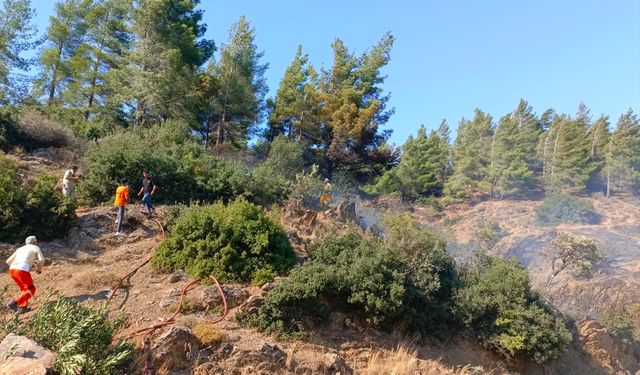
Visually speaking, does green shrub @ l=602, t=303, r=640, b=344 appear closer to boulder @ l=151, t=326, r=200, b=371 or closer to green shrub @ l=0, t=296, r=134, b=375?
boulder @ l=151, t=326, r=200, b=371

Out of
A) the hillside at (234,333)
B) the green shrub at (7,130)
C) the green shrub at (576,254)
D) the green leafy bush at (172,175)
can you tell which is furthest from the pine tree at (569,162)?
the green shrub at (7,130)

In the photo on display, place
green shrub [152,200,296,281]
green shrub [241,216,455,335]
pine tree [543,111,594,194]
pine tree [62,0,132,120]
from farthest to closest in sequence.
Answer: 1. pine tree [543,111,594,194]
2. pine tree [62,0,132,120]
3. green shrub [152,200,296,281]
4. green shrub [241,216,455,335]

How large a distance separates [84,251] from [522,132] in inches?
1986

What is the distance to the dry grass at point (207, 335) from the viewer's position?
7.00 m

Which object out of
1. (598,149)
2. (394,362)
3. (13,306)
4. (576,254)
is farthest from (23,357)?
(598,149)

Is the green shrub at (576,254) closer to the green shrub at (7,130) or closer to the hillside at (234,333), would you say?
the hillside at (234,333)

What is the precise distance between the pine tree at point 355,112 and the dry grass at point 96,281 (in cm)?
1661

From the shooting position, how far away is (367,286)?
898cm

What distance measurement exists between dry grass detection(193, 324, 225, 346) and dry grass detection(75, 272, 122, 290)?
290 cm

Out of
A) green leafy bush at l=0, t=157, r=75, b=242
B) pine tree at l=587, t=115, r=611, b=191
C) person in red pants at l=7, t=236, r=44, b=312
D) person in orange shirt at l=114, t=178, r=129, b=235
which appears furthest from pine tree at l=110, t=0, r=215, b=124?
pine tree at l=587, t=115, r=611, b=191

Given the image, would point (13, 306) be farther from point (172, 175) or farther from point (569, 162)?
point (569, 162)

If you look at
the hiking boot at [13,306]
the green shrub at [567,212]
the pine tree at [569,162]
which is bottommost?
the hiking boot at [13,306]

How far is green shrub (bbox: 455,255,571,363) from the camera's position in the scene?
32.4 feet

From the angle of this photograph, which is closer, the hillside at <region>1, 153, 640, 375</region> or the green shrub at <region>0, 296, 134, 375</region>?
the green shrub at <region>0, 296, 134, 375</region>
